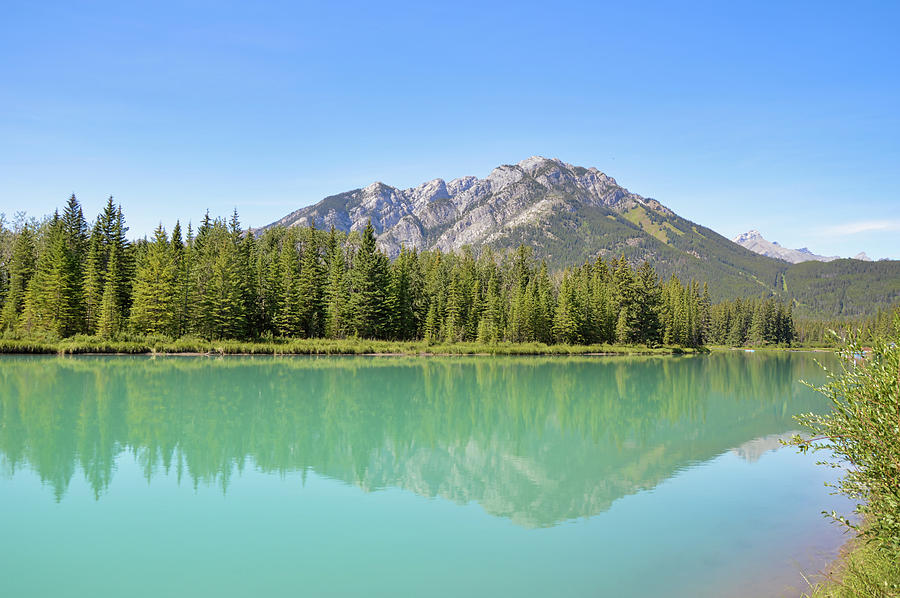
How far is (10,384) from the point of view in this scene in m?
31.4

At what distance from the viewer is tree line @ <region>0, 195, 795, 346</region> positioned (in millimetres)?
60062

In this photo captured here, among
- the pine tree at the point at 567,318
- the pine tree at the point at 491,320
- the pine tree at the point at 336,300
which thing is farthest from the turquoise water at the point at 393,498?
the pine tree at the point at 567,318

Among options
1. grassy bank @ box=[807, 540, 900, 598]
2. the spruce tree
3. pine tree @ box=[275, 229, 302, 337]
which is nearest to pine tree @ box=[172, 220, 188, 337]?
the spruce tree

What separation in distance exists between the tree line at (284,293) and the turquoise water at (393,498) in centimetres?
3257

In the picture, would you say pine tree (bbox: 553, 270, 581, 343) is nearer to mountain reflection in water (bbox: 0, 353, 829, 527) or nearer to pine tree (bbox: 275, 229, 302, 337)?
mountain reflection in water (bbox: 0, 353, 829, 527)

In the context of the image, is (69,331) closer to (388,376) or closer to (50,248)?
(50,248)

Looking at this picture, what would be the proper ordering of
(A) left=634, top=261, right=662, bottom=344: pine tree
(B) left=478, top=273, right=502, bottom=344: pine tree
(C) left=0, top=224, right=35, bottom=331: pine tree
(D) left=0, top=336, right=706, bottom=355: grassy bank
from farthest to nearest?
(A) left=634, top=261, right=662, bottom=344: pine tree, (B) left=478, top=273, right=502, bottom=344: pine tree, (C) left=0, top=224, right=35, bottom=331: pine tree, (D) left=0, top=336, right=706, bottom=355: grassy bank

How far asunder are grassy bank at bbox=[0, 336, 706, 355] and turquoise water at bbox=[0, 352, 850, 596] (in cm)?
2558

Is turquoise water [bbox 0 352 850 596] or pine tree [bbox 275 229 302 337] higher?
pine tree [bbox 275 229 302 337]

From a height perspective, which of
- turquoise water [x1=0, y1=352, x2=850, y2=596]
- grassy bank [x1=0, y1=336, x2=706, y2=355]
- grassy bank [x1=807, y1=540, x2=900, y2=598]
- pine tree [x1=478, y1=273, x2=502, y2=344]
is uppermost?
pine tree [x1=478, y1=273, x2=502, y2=344]

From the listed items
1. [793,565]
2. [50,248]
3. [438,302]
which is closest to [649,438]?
[793,565]

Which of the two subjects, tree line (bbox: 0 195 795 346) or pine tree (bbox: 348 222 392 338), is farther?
pine tree (bbox: 348 222 392 338)

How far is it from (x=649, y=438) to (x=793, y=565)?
500 inches

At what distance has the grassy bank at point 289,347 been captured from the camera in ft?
171
